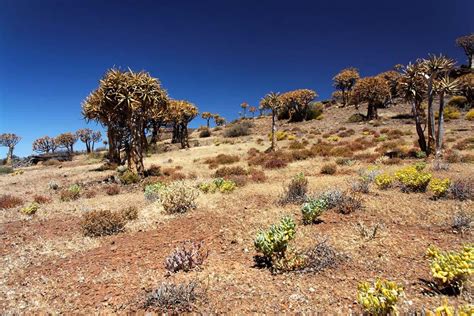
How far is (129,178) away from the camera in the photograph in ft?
56.1

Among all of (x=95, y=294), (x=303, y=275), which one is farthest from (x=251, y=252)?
(x=95, y=294)

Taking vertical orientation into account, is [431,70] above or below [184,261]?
above

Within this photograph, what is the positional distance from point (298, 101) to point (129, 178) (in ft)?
130

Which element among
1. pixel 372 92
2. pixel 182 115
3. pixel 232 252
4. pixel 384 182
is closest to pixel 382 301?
pixel 232 252

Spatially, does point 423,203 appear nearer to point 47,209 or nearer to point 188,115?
point 47,209

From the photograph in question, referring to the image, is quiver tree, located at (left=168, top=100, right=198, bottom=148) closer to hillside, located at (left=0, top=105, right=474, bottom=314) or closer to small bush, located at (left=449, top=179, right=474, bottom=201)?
hillside, located at (left=0, top=105, right=474, bottom=314)

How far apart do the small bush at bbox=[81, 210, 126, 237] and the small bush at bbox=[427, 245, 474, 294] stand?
723 centimetres

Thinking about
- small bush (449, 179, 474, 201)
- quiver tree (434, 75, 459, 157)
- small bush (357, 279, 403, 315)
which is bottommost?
small bush (357, 279, 403, 315)

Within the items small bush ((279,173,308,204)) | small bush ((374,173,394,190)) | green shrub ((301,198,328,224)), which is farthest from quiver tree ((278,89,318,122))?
green shrub ((301,198,328,224))

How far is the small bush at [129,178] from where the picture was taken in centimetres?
1703

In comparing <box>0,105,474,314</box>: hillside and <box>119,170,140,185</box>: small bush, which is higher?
<box>119,170,140,185</box>: small bush

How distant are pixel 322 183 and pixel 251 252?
682 centimetres

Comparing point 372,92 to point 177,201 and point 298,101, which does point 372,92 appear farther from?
point 177,201

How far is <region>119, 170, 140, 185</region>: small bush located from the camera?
17.0m
